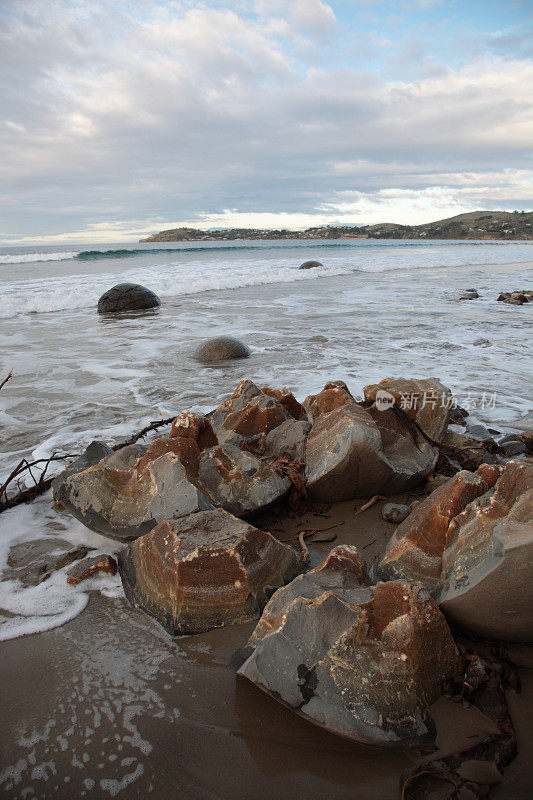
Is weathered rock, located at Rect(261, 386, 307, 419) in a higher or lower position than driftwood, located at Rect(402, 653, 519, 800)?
higher

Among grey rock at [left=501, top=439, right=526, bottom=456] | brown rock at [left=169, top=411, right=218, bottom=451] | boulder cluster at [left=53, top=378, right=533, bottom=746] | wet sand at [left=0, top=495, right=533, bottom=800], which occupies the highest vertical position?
brown rock at [left=169, top=411, right=218, bottom=451]

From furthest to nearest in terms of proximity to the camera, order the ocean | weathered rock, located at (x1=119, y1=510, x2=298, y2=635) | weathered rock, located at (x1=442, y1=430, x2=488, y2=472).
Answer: weathered rock, located at (x1=442, y1=430, x2=488, y2=472), the ocean, weathered rock, located at (x1=119, y1=510, x2=298, y2=635)

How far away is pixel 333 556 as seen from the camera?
1.95m

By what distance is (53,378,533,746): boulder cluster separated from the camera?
4.92 ft

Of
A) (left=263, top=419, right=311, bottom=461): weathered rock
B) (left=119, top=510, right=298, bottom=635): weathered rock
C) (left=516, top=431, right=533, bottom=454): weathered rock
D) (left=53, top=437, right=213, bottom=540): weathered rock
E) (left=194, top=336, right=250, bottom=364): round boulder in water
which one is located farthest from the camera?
(left=194, top=336, right=250, bottom=364): round boulder in water

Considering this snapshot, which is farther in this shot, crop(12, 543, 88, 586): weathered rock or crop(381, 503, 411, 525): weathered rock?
crop(381, 503, 411, 525): weathered rock

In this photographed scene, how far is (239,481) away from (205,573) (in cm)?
83

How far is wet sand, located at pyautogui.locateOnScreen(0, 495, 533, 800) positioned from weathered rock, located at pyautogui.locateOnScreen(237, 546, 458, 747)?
94 mm

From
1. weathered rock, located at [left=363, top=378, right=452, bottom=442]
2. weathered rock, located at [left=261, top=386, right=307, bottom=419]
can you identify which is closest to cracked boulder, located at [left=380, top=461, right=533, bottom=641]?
weathered rock, located at [left=363, top=378, right=452, bottom=442]

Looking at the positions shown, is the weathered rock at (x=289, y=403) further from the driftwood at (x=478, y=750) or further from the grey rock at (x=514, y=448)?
the driftwood at (x=478, y=750)

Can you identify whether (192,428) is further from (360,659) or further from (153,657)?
(360,659)

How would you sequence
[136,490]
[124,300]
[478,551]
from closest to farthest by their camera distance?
[478,551]
[136,490]
[124,300]

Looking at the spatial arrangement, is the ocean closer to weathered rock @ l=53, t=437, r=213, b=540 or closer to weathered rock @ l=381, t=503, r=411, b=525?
weathered rock @ l=53, t=437, r=213, b=540

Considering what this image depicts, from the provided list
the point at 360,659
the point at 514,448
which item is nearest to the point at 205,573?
the point at 360,659
